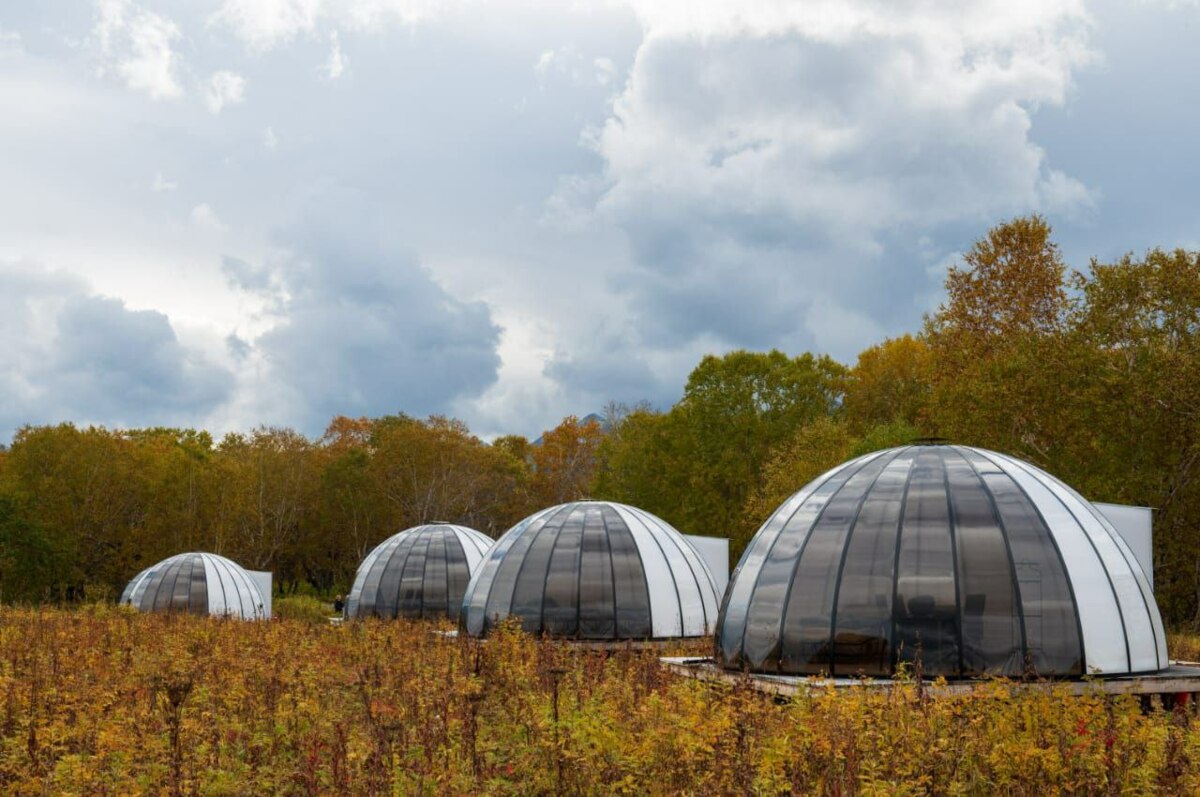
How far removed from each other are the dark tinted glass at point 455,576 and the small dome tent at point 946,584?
1977 cm

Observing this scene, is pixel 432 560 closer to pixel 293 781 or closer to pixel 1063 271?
pixel 293 781

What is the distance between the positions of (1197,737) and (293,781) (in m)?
8.61

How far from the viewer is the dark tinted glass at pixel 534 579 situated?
2350cm

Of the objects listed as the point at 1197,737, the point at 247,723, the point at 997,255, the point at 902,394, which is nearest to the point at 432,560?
the point at 247,723

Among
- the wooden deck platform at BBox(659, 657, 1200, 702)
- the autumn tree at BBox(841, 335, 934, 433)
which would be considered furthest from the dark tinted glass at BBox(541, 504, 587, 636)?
the autumn tree at BBox(841, 335, 934, 433)

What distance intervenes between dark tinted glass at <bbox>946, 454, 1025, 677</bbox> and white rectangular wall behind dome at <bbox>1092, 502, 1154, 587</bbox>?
15.8ft

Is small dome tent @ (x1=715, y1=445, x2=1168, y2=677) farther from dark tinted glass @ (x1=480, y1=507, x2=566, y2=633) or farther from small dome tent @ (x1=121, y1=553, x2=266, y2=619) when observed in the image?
small dome tent @ (x1=121, y1=553, x2=266, y2=619)

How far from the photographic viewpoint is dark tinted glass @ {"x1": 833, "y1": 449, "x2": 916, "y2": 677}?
1391cm

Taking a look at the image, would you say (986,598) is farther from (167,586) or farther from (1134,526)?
(167,586)

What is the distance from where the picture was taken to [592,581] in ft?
77.9

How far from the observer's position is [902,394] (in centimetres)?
7081

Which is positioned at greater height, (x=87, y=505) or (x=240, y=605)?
(x=87, y=505)

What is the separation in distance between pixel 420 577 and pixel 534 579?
11938 millimetres

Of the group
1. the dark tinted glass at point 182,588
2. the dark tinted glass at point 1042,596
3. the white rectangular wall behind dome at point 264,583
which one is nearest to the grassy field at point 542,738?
the dark tinted glass at point 1042,596
